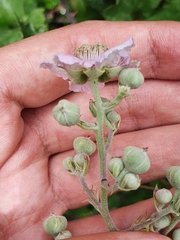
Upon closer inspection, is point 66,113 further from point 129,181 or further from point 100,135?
point 129,181

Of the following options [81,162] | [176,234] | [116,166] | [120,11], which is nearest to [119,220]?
[176,234]

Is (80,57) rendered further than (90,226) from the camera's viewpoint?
No

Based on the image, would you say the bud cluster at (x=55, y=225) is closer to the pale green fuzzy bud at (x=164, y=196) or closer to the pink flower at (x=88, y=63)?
the pale green fuzzy bud at (x=164, y=196)

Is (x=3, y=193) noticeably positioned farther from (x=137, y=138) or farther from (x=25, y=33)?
(x=25, y=33)

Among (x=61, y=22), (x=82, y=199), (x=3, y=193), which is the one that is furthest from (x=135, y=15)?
(x=3, y=193)

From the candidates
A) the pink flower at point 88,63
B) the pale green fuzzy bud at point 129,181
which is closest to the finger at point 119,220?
the pale green fuzzy bud at point 129,181

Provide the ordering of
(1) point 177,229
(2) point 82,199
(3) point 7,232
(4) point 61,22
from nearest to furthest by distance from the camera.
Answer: (1) point 177,229
(3) point 7,232
(2) point 82,199
(4) point 61,22
